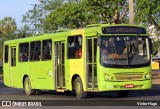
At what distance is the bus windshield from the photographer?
17594 millimetres

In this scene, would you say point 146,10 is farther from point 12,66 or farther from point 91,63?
point 91,63

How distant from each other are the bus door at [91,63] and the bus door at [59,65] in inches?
74.8

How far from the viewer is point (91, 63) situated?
59.3ft

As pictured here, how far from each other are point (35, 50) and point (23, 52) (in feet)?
4.55

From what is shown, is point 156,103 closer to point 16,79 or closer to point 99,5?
point 16,79

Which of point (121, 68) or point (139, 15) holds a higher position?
point (139, 15)

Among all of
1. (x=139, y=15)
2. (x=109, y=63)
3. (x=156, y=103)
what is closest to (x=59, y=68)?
(x=109, y=63)

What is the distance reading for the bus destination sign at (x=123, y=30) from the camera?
17934mm

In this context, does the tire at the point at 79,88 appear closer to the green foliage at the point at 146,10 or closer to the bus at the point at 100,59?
the bus at the point at 100,59

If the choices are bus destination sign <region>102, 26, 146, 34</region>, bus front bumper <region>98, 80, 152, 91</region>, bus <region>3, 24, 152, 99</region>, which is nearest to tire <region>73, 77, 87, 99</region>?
bus <region>3, 24, 152, 99</region>

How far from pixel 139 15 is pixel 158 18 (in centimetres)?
236

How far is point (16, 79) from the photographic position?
24.0 meters

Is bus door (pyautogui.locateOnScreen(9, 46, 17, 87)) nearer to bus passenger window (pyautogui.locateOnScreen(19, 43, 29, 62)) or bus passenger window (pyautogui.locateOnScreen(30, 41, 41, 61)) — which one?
bus passenger window (pyautogui.locateOnScreen(19, 43, 29, 62))

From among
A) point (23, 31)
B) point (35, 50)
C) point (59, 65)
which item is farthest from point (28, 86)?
point (23, 31)
